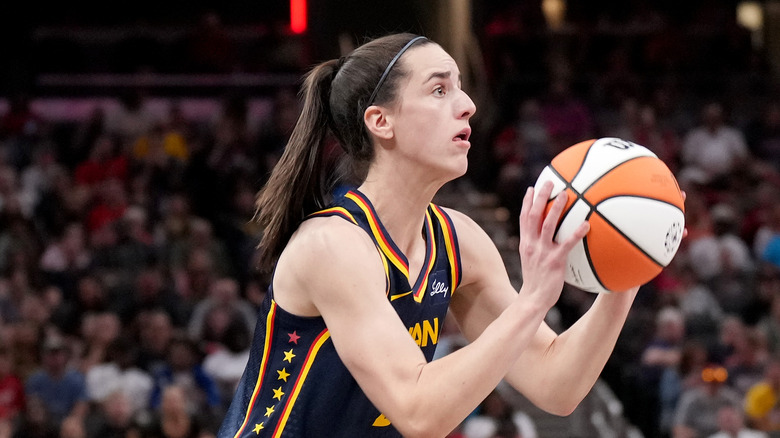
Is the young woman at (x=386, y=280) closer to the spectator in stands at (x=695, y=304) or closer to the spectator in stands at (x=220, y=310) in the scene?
the spectator in stands at (x=220, y=310)

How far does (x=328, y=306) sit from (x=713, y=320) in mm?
6472

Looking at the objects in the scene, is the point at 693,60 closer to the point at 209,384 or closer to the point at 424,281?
the point at 209,384

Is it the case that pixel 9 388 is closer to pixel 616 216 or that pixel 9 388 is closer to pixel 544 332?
pixel 544 332

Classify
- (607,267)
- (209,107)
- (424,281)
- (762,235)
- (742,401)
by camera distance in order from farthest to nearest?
(209,107) < (762,235) < (742,401) < (424,281) < (607,267)

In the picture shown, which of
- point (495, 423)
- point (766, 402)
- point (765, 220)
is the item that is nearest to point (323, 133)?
point (495, 423)

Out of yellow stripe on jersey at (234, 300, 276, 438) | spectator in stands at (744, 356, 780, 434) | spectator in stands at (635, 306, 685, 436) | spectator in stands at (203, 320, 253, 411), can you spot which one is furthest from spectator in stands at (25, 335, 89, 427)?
yellow stripe on jersey at (234, 300, 276, 438)

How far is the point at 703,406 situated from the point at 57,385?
4.61 m

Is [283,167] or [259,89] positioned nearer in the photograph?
[283,167]

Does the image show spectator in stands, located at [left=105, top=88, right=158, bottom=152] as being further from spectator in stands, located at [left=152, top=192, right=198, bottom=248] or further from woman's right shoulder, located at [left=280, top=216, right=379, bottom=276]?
woman's right shoulder, located at [left=280, top=216, right=379, bottom=276]

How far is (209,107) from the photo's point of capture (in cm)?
1309

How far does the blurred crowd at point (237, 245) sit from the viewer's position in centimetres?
791

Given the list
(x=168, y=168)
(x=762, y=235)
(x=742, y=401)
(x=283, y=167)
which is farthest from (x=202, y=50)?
(x=283, y=167)

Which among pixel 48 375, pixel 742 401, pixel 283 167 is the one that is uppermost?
pixel 283 167

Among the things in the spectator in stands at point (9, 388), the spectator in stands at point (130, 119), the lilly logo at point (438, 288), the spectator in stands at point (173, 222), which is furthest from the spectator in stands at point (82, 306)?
the lilly logo at point (438, 288)
